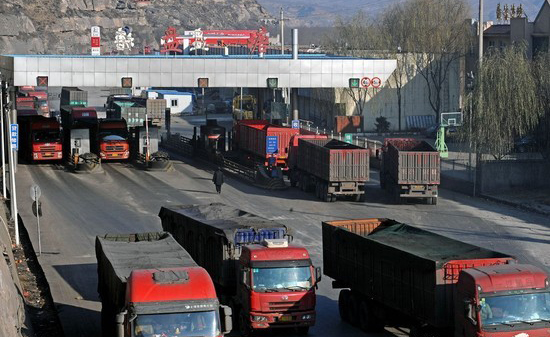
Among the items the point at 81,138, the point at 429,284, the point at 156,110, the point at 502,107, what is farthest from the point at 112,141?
the point at 429,284

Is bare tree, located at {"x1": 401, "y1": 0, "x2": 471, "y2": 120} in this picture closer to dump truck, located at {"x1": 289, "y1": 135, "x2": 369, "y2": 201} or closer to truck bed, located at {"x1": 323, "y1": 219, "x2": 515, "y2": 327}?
dump truck, located at {"x1": 289, "y1": 135, "x2": 369, "y2": 201}

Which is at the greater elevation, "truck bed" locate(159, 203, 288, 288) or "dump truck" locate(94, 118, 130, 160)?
"dump truck" locate(94, 118, 130, 160)

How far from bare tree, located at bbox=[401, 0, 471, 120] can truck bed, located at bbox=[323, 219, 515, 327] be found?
56.5m

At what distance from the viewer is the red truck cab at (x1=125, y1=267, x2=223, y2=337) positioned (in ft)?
57.8

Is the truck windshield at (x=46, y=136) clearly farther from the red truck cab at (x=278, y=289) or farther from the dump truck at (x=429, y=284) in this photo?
the red truck cab at (x=278, y=289)

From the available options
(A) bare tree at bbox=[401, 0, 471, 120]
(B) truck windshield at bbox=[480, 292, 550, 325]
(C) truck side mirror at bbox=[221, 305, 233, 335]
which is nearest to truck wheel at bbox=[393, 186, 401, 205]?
(B) truck windshield at bbox=[480, 292, 550, 325]

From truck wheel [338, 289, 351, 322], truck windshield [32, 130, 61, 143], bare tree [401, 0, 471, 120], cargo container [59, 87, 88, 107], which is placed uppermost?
bare tree [401, 0, 471, 120]

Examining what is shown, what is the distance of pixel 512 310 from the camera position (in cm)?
Answer: 1912

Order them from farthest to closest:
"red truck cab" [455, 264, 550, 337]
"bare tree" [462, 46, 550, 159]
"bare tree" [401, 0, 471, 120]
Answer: "bare tree" [401, 0, 471, 120] → "bare tree" [462, 46, 550, 159] → "red truck cab" [455, 264, 550, 337]

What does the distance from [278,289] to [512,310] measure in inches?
216

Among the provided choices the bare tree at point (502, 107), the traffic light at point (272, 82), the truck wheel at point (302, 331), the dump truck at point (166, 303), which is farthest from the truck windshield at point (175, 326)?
the traffic light at point (272, 82)

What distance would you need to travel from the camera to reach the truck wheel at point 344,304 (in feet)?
81.3

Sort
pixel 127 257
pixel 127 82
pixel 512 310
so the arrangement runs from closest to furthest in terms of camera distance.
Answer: pixel 512 310, pixel 127 257, pixel 127 82

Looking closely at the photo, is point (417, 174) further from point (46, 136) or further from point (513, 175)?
point (46, 136)
